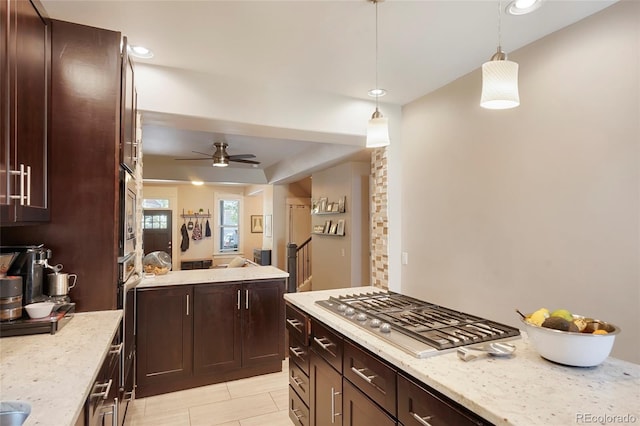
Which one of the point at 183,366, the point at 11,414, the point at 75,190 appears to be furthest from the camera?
the point at 183,366

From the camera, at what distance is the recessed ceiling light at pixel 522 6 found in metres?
1.86

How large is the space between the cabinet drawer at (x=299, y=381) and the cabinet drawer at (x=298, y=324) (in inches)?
8.1

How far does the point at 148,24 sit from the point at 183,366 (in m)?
2.67

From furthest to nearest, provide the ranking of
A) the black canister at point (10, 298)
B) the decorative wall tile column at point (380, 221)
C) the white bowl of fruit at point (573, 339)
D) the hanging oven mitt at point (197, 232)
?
the hanging oven mitt at point (197, 232)
the decorative wall tile column at point (380, 221)
the black canister at point (10, 298)
the white bowl of fruit at point (573, 339)

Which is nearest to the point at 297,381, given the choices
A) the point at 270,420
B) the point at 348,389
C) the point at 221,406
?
the point at 270,420

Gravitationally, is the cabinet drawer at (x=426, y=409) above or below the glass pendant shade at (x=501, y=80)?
below

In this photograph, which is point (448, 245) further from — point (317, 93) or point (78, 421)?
point (78, 421)

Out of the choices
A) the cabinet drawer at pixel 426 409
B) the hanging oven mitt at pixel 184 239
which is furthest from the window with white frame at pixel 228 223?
the cabinet drawer at pixel 426 409

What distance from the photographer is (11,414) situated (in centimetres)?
101

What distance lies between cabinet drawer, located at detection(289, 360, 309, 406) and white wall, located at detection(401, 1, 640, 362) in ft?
4.70

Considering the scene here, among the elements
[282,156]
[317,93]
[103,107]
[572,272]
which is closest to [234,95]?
[317,93]

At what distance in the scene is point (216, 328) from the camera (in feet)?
10.5

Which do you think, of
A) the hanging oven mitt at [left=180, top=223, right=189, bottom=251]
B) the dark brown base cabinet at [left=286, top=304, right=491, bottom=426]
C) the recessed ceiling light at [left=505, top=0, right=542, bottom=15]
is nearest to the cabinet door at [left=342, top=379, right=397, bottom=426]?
the dark brown base cabinet at [left=286, top=304, right=491, bottom=426]

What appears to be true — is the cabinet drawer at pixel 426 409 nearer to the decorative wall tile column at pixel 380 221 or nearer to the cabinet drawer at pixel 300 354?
the cabinet drawer at pixel 300 354
